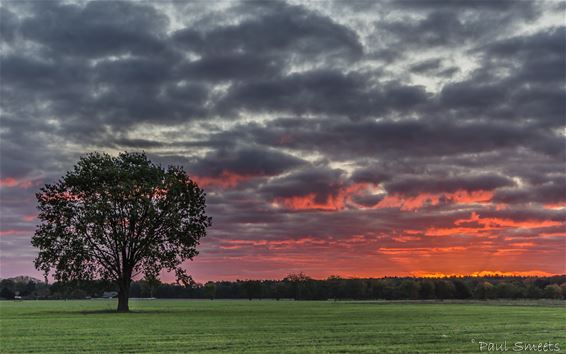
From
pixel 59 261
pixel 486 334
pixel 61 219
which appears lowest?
pixel 486 334

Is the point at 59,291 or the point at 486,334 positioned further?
the point at 59,291

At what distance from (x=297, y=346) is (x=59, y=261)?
4906cm

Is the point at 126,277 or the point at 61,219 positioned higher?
the point at 61,219

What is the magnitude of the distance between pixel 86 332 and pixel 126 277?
35.5 meters

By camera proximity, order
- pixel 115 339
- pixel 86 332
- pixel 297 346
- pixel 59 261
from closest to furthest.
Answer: pixel 297 346 → pixel 115 339 → pixel 86 332 → pixel 59 261

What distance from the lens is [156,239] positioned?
7269 centimetres

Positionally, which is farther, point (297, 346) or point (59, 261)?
point (59, 261)

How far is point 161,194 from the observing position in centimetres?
7206

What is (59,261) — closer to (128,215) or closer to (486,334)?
(128,215)

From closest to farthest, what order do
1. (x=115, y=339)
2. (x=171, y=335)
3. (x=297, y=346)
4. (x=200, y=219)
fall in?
(x=297, y=346) → (x=115, y=339) → (x=171, y=335) → (x=200, y=219)

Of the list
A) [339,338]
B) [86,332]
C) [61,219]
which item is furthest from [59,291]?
[339,338]

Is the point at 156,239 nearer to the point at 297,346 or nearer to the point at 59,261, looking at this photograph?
the point at 59,261

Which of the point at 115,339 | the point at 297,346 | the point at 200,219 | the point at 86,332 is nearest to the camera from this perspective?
the point at 297,346

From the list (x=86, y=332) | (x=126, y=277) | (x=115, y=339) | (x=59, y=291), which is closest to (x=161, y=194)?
(x=126, y=277)
